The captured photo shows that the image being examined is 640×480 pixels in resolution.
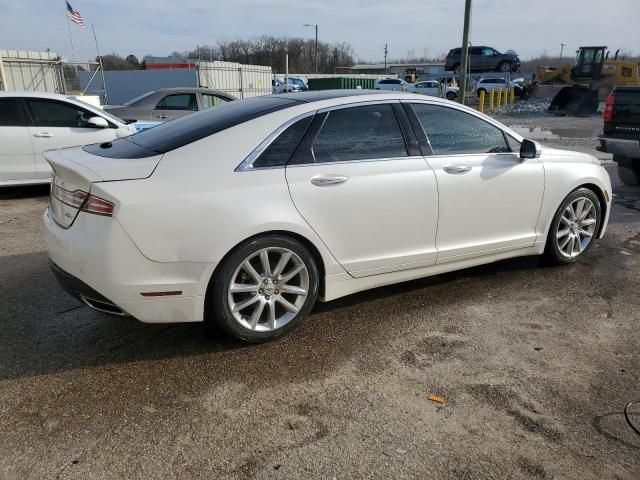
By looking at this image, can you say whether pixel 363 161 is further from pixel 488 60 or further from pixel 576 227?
pixel 488 60

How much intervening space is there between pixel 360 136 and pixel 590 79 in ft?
110

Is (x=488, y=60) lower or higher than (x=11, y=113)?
higher

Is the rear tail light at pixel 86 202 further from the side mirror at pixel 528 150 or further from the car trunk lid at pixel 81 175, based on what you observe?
the side mirror at pixel 528 150

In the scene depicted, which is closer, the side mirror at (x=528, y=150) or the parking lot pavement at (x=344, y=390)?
the parking lot pavement at (x=344, y=390)

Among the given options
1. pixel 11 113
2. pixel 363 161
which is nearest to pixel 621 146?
pixel 363 161

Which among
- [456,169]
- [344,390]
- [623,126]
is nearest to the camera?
[344,390]

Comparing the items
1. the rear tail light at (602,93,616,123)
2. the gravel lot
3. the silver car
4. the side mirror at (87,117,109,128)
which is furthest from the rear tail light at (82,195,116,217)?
the silver car

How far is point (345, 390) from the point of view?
298cm

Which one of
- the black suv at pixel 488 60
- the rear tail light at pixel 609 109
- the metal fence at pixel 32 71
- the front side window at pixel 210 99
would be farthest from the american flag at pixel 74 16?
the black suv at pixel 488 60

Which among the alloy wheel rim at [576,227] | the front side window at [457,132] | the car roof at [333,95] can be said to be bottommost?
the alloy wheel rim at [576,227]

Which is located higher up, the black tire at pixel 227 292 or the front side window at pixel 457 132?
the front side window at pixel 457 132

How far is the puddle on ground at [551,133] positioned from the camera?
18164 millimetres

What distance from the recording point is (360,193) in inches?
142

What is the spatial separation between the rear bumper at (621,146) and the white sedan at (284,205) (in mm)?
4264
